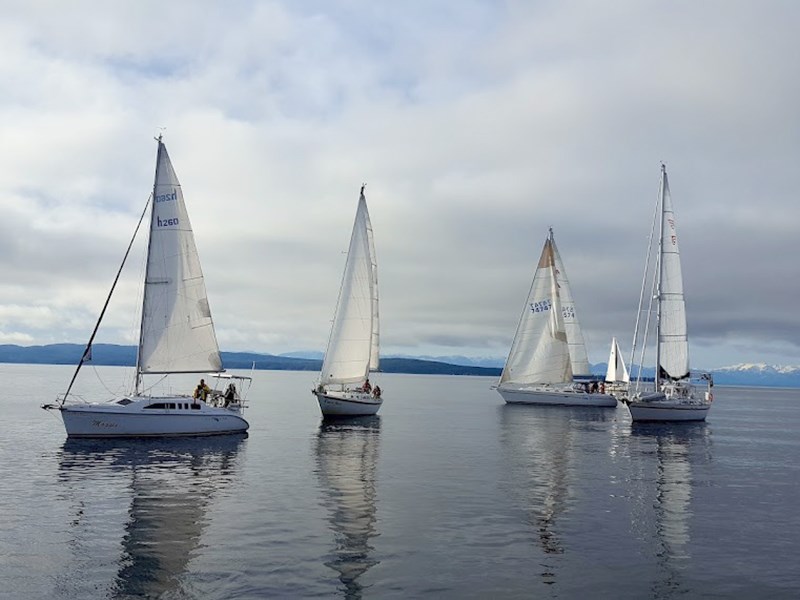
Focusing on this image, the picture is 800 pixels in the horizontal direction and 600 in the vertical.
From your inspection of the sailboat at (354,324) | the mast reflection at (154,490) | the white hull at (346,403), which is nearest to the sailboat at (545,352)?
the white hull at (346,403)

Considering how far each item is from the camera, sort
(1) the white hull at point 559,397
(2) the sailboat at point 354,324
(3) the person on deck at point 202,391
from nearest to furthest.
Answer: (3) the person on deck at point 202,391
(2) the sailboat at point 354,324
(1) the white hull at point 559,397

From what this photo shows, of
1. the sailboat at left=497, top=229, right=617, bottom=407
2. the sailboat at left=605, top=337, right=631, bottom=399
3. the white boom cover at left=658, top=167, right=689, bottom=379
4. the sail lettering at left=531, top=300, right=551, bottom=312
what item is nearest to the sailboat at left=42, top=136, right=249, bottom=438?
the white boom cover at left=658, top=167, right=689, bottom=379

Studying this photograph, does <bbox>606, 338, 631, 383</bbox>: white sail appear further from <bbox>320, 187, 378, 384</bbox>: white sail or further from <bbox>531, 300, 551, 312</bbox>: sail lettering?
<bbox>320, 187, 378, 384</bbox>: white sail

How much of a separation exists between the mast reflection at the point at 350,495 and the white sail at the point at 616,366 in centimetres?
8270

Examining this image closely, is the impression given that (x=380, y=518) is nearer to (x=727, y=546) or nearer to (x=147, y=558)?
(x=147, y=558)

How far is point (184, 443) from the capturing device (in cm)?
4447

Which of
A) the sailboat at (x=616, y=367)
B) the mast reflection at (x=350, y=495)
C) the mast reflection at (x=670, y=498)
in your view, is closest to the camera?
the mast reflection at (x=350, y=495)

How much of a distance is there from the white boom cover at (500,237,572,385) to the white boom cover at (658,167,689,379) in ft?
73.7

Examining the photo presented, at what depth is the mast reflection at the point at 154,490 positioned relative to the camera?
17609 millimetres

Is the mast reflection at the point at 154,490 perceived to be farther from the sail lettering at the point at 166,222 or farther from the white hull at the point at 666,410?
the white hull at the point at 666,410

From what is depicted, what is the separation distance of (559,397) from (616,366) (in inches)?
1802

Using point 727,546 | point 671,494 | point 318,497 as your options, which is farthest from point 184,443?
point 727,546

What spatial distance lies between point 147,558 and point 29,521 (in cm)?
698

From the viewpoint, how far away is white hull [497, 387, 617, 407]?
92.6 metres
